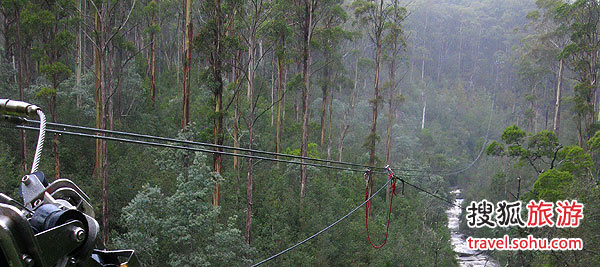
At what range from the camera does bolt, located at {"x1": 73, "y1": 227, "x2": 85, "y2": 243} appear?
3.25 ft

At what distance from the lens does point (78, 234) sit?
1001 millimetres

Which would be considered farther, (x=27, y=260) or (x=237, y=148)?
(x=237, y=148)

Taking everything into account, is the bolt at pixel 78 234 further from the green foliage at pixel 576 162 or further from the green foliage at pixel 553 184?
the green foliage at pixel 576 162

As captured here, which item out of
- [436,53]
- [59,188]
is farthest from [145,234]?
[436,53]

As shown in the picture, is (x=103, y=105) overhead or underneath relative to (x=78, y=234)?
underneath

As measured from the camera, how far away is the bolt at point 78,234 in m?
0.99

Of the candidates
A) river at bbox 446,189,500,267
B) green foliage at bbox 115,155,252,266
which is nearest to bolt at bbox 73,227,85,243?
green foliage at bbox 115,155,252,266

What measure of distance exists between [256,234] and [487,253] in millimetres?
18063

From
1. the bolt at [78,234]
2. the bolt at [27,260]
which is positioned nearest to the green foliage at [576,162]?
the bolt at [78,234]

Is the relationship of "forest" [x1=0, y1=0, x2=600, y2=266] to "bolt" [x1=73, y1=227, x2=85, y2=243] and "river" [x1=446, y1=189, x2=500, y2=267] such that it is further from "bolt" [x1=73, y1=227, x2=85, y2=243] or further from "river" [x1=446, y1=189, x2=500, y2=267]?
"bolt" [x1=73, y1=227, x2=85, y2=243]

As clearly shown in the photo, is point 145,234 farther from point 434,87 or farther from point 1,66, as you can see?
point 434,87

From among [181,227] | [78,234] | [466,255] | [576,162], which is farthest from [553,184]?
[78,234]

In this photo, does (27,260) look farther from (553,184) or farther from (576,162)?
(576,162)

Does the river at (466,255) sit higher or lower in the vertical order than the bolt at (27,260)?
lower
